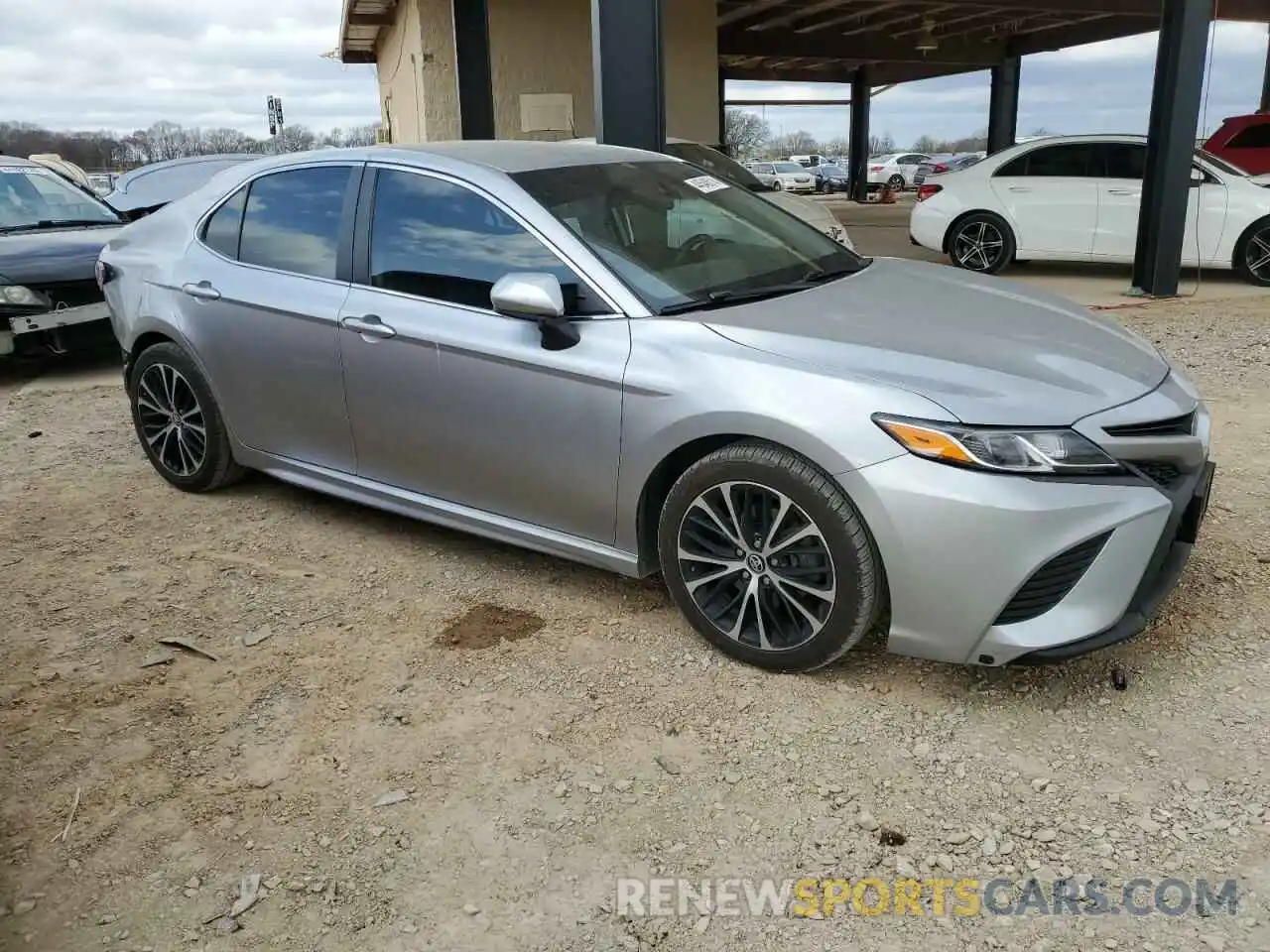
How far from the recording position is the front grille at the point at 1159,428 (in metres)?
2.93

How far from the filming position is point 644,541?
3461mm

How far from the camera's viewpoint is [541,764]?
2.89 m

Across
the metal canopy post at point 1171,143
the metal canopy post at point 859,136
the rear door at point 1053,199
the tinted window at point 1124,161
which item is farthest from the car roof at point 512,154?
the metal canopy post at point 859,136

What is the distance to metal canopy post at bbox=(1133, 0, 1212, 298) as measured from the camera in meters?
9.56

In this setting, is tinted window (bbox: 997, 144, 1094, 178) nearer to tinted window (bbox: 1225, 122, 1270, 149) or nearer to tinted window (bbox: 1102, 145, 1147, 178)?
tinted window (bbox: 1102, 145, 1147, 178)

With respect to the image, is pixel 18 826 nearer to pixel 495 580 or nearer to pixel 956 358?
pixel 495 580

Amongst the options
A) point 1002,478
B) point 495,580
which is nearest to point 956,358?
point 1002,478

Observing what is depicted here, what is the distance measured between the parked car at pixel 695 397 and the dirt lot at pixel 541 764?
0.95ft

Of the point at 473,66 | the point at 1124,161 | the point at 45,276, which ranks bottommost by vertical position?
the point at 45,276

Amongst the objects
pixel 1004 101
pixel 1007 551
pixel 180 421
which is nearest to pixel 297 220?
pixel 180 421

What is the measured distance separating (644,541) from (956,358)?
1.13m

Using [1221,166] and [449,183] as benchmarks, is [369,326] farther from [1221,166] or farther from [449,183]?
[1221,166]

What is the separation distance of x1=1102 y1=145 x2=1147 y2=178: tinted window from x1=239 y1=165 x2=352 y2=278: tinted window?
921 centimetres

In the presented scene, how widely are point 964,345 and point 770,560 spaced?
872 mm
